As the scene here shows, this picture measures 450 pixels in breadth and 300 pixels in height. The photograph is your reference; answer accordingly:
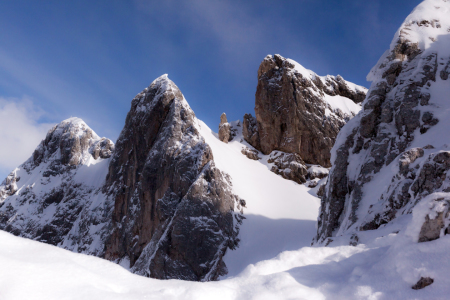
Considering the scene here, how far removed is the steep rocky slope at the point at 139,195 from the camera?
33969 mm

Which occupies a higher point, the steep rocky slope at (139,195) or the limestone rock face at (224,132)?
the limestone rock face at (224,132)

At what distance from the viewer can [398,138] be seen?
66.3 ft

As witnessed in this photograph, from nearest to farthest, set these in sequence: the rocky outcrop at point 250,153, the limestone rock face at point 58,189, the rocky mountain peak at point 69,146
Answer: the limestone rock face at point 58,189, the rocky outcrop at point 250,153, the rocky mountain peak at point 69,146

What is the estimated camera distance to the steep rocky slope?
1337 inches

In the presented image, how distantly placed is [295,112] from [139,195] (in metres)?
36.3

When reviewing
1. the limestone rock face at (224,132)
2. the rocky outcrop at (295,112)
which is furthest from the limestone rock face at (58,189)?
the rocky outcrop at (295,112)

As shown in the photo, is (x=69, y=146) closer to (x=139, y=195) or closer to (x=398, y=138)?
(x=139, y=195)

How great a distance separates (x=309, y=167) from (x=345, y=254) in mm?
54841

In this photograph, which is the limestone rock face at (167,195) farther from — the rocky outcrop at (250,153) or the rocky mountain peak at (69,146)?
the rocky outcrop at (250,153)

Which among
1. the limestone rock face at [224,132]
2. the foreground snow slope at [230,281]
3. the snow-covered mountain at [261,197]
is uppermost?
the limestone rock face at [224,132]

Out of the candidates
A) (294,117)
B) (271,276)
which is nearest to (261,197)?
(294,117)

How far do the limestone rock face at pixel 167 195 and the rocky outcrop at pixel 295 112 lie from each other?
911 inches

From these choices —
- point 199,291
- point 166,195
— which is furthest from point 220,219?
point 199,291

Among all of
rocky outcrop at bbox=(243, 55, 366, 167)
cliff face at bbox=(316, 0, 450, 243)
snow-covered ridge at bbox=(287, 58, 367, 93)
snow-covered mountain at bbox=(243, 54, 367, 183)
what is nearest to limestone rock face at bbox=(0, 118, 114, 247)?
snow-covered mountain at bbox=(243, 54, 367, 183)
